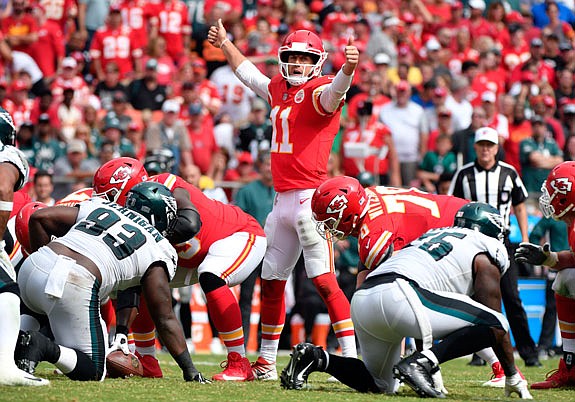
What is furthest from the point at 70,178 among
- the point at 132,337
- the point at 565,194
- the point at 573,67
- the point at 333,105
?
the point at 573,67

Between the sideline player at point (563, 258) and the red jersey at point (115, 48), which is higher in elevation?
the red jersey at point (115, 48)

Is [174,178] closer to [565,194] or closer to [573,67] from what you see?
[565,194]

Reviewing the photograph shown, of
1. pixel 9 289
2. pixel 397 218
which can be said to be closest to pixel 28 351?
pixel 9 289

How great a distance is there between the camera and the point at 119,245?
6.17 metres

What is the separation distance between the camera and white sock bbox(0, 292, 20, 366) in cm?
561

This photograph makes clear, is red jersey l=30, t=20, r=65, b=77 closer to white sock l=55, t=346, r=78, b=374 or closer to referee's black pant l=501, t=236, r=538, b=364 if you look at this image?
referee's black pant l=501, t=236, r=538, b=364

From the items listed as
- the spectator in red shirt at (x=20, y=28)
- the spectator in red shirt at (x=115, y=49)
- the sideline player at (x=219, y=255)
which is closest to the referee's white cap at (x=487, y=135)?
the sideline player at (x=219, y=255)

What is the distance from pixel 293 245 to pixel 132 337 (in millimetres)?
1363

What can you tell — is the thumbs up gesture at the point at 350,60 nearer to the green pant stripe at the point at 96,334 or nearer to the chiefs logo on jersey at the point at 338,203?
the chiefs logo on jersey at the point at 338,203

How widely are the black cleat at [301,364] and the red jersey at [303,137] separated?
168 cm

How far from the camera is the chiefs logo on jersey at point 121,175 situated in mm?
6867

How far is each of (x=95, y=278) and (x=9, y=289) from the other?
1.82 feet

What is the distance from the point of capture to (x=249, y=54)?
15344mm

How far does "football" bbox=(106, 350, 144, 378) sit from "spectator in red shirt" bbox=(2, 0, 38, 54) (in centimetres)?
944
